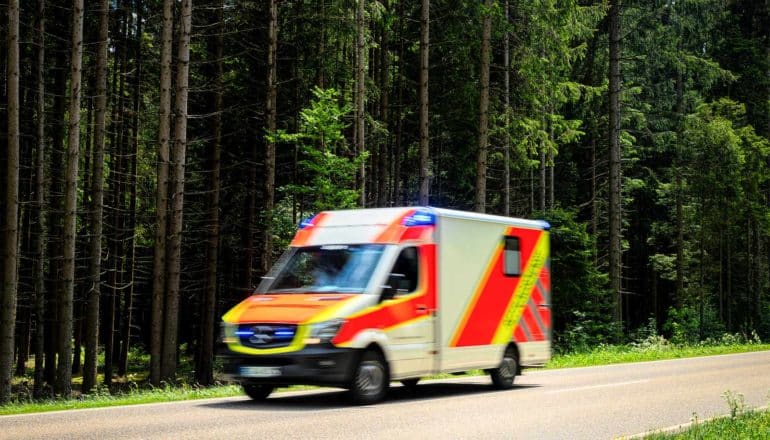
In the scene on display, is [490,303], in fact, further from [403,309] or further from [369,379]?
[369,379]

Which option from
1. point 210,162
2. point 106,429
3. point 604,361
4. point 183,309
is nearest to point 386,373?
point 106,429

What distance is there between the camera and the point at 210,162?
103ft

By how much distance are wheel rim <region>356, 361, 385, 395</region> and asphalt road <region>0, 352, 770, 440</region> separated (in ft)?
0.91

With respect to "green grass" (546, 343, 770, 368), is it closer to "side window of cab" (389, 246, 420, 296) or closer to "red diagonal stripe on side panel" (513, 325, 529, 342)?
"red diagonal stripe on side panel" (513, 325, 529, 342)

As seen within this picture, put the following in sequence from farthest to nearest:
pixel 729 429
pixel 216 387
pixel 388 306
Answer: pixel 216 387 < pixel 388 306 < pixel 729 429

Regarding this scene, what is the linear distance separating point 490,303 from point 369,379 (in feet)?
11.2

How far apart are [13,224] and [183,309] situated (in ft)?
85.3

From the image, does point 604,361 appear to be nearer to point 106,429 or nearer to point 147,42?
point 106,429

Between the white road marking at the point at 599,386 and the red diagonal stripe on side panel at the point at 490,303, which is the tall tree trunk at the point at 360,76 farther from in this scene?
the white road marking at the point at 599,386

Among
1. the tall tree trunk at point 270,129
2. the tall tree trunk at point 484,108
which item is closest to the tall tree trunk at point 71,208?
the tall tree trunk at point 270,129

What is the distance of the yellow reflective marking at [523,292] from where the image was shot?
15883 mm

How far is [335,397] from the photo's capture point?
14.2m

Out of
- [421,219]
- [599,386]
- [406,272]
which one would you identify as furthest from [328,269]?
[599,386]

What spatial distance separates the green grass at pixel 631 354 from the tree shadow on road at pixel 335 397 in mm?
6337
